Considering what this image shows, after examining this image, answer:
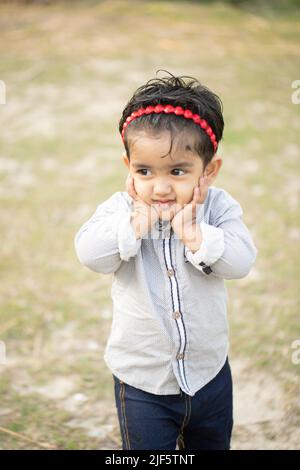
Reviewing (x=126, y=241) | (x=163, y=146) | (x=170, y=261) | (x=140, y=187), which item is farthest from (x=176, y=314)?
(x=163, y=146)

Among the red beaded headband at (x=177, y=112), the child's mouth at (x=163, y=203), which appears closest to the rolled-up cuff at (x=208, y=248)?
the child's mouth at (x=163, y=203)

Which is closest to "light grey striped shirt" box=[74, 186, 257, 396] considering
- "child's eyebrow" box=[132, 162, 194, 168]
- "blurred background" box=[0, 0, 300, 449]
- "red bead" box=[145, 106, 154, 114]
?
"child's eyebrow" box=[132, 162, 194, 168]

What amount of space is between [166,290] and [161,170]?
35 cm

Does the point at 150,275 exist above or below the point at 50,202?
below

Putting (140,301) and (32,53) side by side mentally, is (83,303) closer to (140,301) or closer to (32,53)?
(140,301)

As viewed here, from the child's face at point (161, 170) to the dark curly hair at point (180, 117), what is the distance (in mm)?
23

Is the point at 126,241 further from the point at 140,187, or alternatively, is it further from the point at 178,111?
the point at 178,111

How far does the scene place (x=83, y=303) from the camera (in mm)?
3230

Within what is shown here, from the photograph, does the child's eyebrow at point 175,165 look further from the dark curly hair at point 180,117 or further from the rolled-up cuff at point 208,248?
the rolled-up cuff at point 208,248

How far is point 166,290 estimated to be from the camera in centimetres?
163

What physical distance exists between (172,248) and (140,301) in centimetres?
18

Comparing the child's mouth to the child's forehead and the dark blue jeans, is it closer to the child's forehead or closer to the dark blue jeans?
the child's forehead
